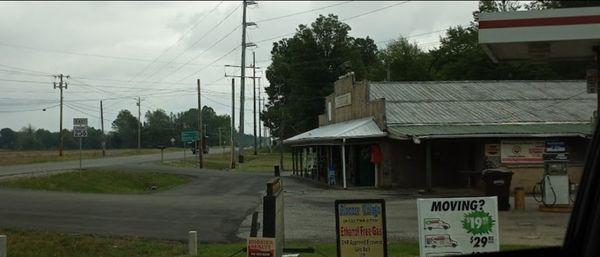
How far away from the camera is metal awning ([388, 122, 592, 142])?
25.6m

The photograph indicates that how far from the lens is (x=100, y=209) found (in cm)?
1889

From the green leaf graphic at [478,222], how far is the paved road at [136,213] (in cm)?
653

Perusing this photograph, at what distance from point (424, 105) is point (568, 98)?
7.13m

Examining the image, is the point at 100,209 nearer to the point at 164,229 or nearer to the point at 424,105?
the point at 164,229

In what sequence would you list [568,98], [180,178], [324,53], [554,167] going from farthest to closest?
1. [324,53]
2. [180,178]
3. [568,98]
4. [554,167]

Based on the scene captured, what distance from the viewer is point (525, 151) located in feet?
85.6

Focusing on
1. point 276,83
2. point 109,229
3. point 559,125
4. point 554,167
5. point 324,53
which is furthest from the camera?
point 276,83

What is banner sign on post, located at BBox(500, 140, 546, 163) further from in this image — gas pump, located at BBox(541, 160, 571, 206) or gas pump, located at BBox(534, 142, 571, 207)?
gas pump, located at BBox(541, 160, 571, 206)

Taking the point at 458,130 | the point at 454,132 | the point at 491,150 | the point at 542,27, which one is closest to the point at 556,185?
the point at 542,27

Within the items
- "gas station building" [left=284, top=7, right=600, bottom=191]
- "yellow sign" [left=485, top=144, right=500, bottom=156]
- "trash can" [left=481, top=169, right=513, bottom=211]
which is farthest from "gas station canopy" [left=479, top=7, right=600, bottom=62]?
"yellow sign" [left=485, top=144, right=500, bottom=156]

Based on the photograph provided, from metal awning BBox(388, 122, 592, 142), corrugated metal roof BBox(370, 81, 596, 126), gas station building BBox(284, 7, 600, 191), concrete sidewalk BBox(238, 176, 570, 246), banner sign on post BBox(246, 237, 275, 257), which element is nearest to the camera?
banner sign on post BBox(246, 237, 275, 257)

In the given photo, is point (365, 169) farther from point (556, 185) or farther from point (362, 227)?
point (362, 227)

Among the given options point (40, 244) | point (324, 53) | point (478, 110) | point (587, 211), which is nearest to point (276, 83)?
point (324, 53)

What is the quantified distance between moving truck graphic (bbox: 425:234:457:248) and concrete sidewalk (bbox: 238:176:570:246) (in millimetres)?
2309
